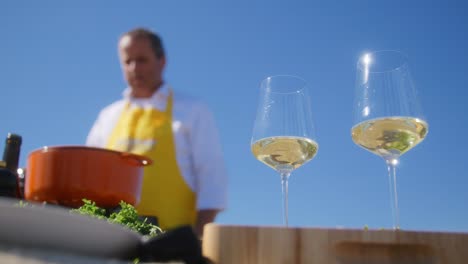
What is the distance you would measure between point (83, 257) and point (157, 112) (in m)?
2.07

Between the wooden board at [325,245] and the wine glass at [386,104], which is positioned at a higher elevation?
the wine glass at [386,104]

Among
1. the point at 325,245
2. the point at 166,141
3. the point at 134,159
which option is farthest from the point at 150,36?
the point at 325,245

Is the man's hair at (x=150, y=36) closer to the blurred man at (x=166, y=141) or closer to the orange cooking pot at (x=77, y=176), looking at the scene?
the blurred man at (x=166, y=141)

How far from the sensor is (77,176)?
3.51 ft

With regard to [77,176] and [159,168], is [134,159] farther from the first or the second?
[159,168]

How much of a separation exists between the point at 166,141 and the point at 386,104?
1.58 m

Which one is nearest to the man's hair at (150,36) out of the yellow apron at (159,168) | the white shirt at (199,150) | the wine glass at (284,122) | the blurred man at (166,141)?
the blurred man at (166,141)

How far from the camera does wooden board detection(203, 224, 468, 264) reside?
455 millimetres

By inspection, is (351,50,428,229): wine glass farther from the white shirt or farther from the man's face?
the man's face

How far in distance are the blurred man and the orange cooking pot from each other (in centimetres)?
105

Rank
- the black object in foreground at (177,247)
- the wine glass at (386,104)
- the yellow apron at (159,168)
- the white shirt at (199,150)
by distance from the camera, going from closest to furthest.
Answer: the black object in foreground at (177,247) → the wine glass at (386,104) → the yellow apron at (159,168) → the white shirt at (199,150)

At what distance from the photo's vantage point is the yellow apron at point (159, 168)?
225 centimetres

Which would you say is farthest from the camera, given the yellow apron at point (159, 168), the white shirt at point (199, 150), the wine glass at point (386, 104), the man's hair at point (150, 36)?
the man's hair at point (150, 36)

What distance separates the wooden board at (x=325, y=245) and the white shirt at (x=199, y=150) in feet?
6.25
